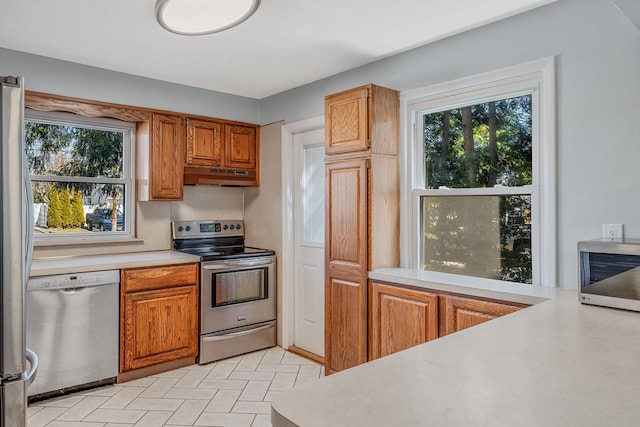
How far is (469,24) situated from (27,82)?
3.12 meters

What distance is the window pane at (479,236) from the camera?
261cm

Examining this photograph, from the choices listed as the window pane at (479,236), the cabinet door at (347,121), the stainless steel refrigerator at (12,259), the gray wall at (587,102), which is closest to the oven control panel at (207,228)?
the cabinet door at (347,121)

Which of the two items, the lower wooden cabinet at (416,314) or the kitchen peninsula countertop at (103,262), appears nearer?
the lower wooden cabinet at (416,314)

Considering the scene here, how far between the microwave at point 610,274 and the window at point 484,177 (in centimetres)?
48

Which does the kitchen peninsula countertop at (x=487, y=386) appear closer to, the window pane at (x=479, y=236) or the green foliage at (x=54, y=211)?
the window pane at (x=479, y=236)

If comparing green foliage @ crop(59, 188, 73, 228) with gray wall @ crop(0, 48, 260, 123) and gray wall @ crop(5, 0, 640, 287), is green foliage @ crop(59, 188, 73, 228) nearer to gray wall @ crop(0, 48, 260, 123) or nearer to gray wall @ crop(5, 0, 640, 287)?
gray wall @ crop(0, 48, 260, 123)

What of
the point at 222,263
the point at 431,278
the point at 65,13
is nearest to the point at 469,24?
the point at 431,278

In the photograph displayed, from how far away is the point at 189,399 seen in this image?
9.93 feet

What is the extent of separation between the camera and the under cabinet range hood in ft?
13.2

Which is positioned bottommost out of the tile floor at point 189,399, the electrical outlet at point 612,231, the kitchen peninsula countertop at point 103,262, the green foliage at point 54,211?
the tile floor at point 189,399

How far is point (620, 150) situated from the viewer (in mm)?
2150

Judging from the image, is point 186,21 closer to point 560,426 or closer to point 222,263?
point 222,263

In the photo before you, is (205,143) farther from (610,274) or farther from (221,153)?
(610,274)

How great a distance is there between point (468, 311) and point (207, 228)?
9.21 ft
